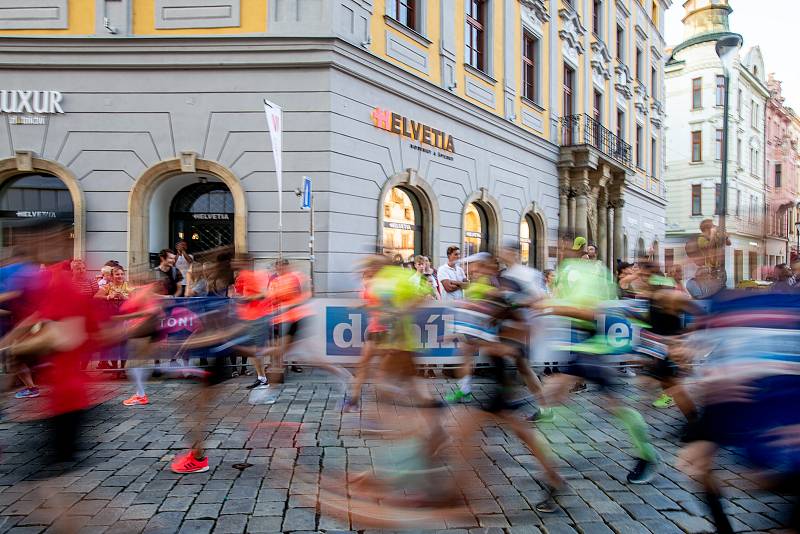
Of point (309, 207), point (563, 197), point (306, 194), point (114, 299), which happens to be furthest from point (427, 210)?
point (563, 197)

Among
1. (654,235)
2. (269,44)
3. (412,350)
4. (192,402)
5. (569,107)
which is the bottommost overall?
(192,402)

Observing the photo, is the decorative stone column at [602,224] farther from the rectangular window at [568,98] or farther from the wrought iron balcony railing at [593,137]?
the rectangular window at [568,98]

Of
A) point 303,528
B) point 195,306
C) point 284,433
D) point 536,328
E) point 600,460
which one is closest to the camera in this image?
point 303,528

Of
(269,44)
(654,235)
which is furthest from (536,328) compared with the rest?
(654,235)

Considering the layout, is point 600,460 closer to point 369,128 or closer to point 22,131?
point 369,128

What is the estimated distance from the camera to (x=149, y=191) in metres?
11.8

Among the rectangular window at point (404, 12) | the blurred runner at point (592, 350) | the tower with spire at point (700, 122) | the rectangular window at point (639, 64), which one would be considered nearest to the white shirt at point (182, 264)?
the rectangular window at point (404, 12)

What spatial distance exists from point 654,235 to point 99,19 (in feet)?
90.7

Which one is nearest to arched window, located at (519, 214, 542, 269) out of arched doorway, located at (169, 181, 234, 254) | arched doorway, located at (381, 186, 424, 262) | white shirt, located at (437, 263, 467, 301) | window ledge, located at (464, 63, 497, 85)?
window ledge, located at (464, 63, 497, 85)

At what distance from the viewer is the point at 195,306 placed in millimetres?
8516

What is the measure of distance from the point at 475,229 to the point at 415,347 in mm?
11133

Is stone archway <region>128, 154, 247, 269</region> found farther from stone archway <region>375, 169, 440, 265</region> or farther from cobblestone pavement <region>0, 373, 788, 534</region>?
cobblestone pavement <region>0, 373, 788, 534</region>

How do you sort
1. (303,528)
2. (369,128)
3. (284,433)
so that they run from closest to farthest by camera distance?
(303,528), (284,433), (369,128)

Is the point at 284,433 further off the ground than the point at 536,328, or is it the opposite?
the point at 536,328
